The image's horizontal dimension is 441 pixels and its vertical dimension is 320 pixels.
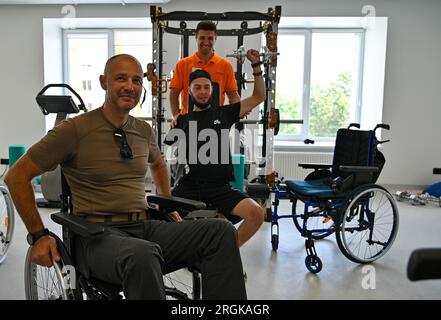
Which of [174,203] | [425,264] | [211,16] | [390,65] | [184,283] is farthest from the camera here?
[390,65]

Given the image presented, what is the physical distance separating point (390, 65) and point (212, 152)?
4.07m

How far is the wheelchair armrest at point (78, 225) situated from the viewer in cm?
113

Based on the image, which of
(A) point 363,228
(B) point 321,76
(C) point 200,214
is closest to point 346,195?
(A) point 363,228

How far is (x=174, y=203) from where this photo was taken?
1525mm

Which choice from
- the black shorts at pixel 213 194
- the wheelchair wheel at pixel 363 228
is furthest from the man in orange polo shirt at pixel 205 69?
the wheelchair wheel at pixel 363 228

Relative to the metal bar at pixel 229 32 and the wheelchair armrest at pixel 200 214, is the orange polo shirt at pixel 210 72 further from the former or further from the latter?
the wheelchair armrest at pixel 200 214

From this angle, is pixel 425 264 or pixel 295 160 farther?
pixel 295 160

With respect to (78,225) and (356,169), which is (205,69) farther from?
(78,225)

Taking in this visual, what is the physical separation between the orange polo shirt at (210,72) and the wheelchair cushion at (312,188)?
0.82 metres

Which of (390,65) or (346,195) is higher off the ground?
(390,65)

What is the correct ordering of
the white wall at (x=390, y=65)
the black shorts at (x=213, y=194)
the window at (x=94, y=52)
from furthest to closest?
1. the window at (x=94, y=52)
2. the white wall at (x=390, y=65)
3. the black shorts at (x=213, y=194)

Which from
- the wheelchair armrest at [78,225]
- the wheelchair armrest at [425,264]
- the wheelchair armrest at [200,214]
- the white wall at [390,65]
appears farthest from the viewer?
the white wall at [390,65]

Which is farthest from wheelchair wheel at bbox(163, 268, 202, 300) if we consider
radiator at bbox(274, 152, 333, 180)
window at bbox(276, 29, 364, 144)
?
window at bbox(276, 29, 364, 144)
